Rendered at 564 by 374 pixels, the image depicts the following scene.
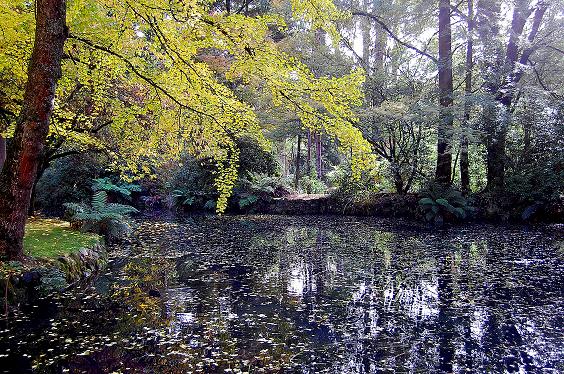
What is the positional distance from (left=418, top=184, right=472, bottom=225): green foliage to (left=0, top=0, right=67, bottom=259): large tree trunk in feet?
37.4

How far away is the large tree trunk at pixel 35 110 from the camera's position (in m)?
4.79

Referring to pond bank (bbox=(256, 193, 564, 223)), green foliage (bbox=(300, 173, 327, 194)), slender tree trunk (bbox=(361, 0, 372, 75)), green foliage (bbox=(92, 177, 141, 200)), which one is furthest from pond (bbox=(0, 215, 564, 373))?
green foliage (bbox=(92, 177, 141, 200))

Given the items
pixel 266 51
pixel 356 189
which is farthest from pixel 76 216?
pixel 356 189

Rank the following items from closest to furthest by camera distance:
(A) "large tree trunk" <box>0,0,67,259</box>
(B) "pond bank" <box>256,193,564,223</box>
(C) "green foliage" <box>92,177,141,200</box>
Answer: (A) "large tree trunk" <box>0,0,67,259</box> → (B) "pond bank" <box>256,193,564,223</box> → (C) "green foliage" <box>92,177,141,200</box>

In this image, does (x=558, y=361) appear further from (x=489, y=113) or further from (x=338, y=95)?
(x=489, y=113)

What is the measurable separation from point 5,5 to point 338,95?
4248 millimetres

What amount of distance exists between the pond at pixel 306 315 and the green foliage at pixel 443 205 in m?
4.34

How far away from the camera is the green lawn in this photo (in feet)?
19.7

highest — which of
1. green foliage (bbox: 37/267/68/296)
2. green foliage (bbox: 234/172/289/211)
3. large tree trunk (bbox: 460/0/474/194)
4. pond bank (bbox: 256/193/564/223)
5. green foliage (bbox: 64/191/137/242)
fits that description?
large tree trunk (bbox: 460/0/474/194)

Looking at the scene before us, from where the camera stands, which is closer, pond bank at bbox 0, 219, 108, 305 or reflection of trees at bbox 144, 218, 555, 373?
reflection of trees at bbox 144, 218, 555, 373

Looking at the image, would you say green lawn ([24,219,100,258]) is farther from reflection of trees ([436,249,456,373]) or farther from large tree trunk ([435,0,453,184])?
large tree trunk ([435,0,453,184])

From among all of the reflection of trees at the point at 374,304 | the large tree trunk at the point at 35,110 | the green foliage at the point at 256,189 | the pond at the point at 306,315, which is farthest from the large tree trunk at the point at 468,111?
the large tree trunk at the point at 35,110

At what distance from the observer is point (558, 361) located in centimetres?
338

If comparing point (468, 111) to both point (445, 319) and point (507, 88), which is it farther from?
point (445, 319)
